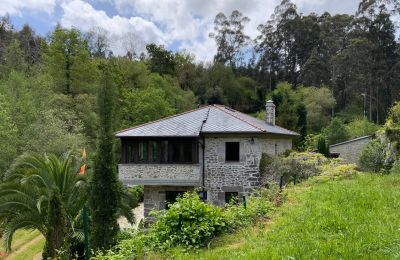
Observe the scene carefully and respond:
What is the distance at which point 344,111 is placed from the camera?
52031mm

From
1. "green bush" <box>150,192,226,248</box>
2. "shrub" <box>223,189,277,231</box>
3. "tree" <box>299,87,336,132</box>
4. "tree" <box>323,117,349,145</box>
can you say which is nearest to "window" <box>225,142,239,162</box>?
"shrub" <box>223,189,277,231</box>

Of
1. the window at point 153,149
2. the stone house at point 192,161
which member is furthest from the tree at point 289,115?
the window at point 153,149

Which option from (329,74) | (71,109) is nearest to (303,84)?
(329,74)

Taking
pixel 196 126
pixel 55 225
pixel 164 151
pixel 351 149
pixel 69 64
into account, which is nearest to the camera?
pixel 55 225

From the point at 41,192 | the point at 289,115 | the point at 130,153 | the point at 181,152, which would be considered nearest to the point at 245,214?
the point at 41,192

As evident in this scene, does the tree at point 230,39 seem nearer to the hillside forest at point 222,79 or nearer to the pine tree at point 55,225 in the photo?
the hillside forest at point 222,79

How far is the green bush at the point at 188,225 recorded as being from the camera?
25.3 ft

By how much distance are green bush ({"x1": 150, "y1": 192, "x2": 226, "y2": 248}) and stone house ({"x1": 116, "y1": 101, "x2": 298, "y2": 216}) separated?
11.4 m

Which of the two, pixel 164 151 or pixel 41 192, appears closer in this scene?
pixel 41 192

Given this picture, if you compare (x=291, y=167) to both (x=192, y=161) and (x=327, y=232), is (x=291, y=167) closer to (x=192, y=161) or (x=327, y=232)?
(x=192, y=161)

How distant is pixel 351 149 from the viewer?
3453 cm

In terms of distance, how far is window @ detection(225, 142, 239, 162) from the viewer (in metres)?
20.8

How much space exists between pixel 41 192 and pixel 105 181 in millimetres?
3581

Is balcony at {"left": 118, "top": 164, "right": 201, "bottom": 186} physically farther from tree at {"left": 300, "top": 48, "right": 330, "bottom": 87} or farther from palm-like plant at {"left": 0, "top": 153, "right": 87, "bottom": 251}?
tree at {"left": 300, "top": 48, "right": 330, "bottom": 87}
